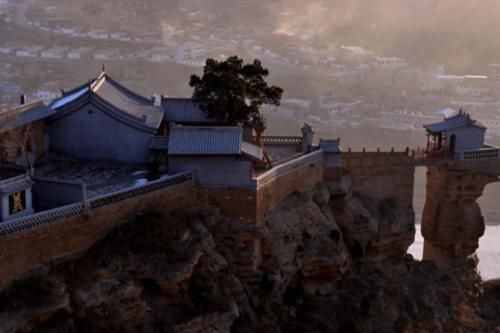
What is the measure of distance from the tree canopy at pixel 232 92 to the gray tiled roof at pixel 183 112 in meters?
0.73

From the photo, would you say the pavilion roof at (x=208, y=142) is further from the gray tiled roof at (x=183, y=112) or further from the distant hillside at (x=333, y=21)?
the distant hillside at (x=333, y=21)

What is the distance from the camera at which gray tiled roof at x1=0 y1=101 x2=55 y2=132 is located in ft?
77.3

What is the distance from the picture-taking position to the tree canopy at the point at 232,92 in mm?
26234

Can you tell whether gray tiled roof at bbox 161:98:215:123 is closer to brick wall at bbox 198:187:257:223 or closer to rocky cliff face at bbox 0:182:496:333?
rocky cliff face at bbox 0:182:496:333

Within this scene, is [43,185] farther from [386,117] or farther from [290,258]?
[386,117]

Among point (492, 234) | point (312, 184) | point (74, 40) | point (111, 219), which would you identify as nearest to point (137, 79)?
point (74, 40)

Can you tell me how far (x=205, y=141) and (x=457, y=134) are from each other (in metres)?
11.2

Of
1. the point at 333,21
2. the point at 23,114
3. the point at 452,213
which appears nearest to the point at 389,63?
the point at 333,21

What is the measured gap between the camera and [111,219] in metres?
21.2

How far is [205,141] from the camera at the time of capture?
2355 centimetres

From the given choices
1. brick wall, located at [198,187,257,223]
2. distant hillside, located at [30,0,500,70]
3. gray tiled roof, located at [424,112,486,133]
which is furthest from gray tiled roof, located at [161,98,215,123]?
distant hillside, located at [30,0,500,70]

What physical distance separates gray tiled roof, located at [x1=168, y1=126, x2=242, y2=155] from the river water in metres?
19.3

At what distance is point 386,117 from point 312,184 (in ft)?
170

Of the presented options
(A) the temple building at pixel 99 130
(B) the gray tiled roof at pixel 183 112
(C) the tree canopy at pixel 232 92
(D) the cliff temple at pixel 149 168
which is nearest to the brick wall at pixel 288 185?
(D) the cliff temple at pixel 149 168
